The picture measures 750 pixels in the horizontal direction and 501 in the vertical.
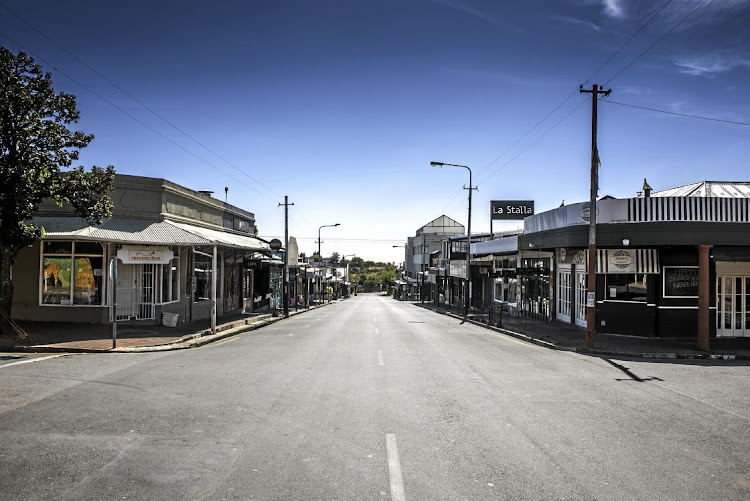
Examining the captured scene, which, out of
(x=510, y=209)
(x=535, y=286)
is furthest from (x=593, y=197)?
(x=510, y=209)

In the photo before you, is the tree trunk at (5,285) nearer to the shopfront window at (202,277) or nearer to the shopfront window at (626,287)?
the shopfront window at (202,277)

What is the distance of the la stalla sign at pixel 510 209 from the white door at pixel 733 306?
108ft

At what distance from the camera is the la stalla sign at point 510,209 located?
5378cm

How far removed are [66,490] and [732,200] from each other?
69.1 ft

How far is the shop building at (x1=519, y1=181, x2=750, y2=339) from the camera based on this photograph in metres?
17.8

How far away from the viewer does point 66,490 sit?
5.38 metres

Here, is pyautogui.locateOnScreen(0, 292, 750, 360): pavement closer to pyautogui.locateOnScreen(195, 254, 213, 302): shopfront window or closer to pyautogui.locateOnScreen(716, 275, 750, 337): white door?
pyautogui.locateOnScreen(716, 275, 750, 337): white door

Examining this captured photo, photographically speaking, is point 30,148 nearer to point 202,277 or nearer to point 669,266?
point 202,277

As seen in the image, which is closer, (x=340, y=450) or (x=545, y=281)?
(x=340, y=450)

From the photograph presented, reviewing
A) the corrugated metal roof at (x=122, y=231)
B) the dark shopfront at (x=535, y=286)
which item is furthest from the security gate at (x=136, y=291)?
the dark shopfront at (x=535, y=286)

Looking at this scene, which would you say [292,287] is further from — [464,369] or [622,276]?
[464,369]

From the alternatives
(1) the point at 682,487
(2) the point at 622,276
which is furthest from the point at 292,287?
(1) the point at 682,487

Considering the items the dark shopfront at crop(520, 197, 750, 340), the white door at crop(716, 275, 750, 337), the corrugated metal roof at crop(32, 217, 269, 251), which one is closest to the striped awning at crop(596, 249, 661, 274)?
the dark shopfront at crop(520, 197, 750, 340)

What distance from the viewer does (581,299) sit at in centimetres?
2488
